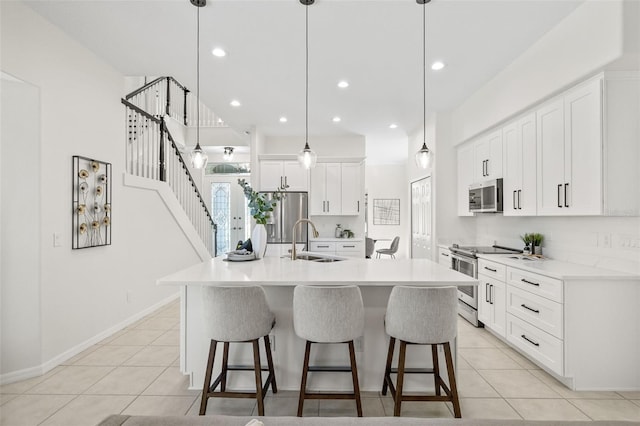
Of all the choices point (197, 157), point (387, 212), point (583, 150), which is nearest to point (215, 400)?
point (197, 157)

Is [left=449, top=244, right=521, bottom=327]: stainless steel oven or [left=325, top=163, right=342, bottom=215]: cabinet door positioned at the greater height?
[left=325, top=163, right=342, bottom=215]: cabinet door

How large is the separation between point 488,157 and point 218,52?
339cm

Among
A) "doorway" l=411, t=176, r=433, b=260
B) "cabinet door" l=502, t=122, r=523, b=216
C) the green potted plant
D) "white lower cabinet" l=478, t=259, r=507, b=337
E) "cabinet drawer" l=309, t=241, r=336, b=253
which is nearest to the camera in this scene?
the green potted plant

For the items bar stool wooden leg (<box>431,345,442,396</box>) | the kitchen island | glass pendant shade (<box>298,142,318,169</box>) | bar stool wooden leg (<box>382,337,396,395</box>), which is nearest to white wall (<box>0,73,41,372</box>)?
the kitchen island

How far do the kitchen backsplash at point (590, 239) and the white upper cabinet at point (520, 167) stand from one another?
1.07 feet

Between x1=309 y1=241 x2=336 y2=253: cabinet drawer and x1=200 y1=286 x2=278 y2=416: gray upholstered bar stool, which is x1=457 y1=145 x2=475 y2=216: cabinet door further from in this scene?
x1=200 y1=286 x2=278 y2=416: gray upholstered bar stool

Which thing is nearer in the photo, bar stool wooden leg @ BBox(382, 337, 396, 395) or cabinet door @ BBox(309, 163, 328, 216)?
bar stool wooden leg @ BBox(382, 337, 396, 395)

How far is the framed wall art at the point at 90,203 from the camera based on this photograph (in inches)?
127

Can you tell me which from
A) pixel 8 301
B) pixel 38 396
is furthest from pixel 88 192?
pixel 38 396

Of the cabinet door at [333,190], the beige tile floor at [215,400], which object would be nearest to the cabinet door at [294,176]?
the cabinet door at [333,190]

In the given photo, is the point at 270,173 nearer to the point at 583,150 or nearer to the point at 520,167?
the point at 520,167

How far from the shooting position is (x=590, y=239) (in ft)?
10.1

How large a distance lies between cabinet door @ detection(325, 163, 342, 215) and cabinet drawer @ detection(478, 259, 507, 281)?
307 centimetres

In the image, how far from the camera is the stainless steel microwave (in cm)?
397
